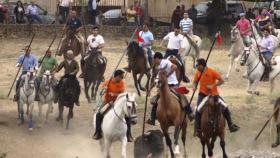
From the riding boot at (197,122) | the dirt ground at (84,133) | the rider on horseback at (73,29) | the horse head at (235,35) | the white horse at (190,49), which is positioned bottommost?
the dirt ground at (84,133)

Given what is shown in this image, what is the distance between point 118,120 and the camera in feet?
81.0

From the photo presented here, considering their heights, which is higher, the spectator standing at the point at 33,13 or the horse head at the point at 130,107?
the horse head at the point at 130,107

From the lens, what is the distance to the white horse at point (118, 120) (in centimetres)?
2406

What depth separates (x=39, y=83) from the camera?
31734 millimetres

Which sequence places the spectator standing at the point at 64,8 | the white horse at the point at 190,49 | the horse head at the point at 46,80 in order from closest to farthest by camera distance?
1. the horse head at the point at 46,80
2. the white horse at the point at 190,49
3. the spectator standing at the point at 64,8

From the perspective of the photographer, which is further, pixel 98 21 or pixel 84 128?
pixel 98 21

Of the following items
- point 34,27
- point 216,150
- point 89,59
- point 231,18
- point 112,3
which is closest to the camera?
point 216,150

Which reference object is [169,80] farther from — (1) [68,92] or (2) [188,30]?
(2) [188,30]

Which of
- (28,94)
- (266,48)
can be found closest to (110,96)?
(28,94)

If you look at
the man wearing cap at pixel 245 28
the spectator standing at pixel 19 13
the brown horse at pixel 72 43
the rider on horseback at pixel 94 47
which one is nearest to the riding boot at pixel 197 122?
the rider on horseback at pixel 94 47

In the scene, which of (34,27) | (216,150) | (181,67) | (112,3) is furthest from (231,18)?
(216,150)

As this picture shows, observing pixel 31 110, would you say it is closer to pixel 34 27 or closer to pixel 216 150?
pixel 216 150

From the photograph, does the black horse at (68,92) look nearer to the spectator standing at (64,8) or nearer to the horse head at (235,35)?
the horse head at (235,35)

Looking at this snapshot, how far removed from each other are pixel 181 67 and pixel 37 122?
17.8ft
